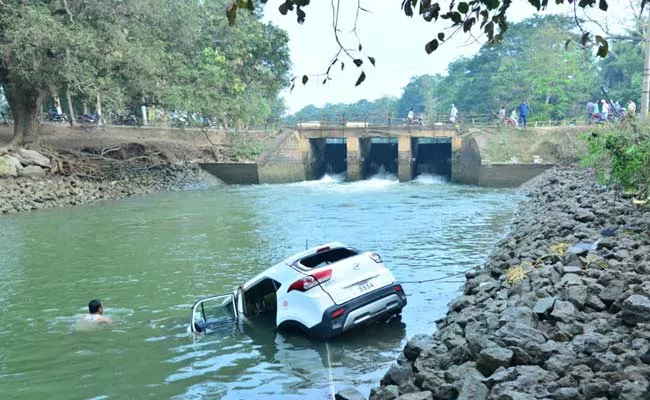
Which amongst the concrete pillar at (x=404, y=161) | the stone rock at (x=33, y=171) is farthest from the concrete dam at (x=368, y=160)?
the stone rock at (x=33, y=171)

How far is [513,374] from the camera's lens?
5035 millimetres

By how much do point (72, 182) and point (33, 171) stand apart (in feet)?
6.11

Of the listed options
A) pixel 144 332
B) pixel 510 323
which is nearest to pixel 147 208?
pixel 144 332

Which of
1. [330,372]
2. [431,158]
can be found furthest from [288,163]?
[330,372]

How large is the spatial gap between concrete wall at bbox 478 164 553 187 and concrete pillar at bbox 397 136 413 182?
6331 millimetres

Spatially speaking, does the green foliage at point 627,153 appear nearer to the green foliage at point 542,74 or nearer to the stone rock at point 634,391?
the stone rock at point 634,391

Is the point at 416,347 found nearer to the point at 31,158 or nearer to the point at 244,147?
the point at 31,158

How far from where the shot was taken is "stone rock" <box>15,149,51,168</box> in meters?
28.5

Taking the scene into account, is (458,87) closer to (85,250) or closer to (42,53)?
(42,53)

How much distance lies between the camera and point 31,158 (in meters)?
28.9

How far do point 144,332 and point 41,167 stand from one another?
902 inches

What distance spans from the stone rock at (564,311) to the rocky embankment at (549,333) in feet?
0.04

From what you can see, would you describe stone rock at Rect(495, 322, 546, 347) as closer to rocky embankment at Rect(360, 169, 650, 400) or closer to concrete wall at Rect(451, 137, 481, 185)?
rocky embankment at Rect(360, 169, 650, 400)

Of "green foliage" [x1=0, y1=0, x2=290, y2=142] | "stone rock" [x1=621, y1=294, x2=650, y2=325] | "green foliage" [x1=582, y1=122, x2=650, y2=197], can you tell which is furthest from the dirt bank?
"stone rock" [x1=621, y1=294, x2=650, y2=325]
